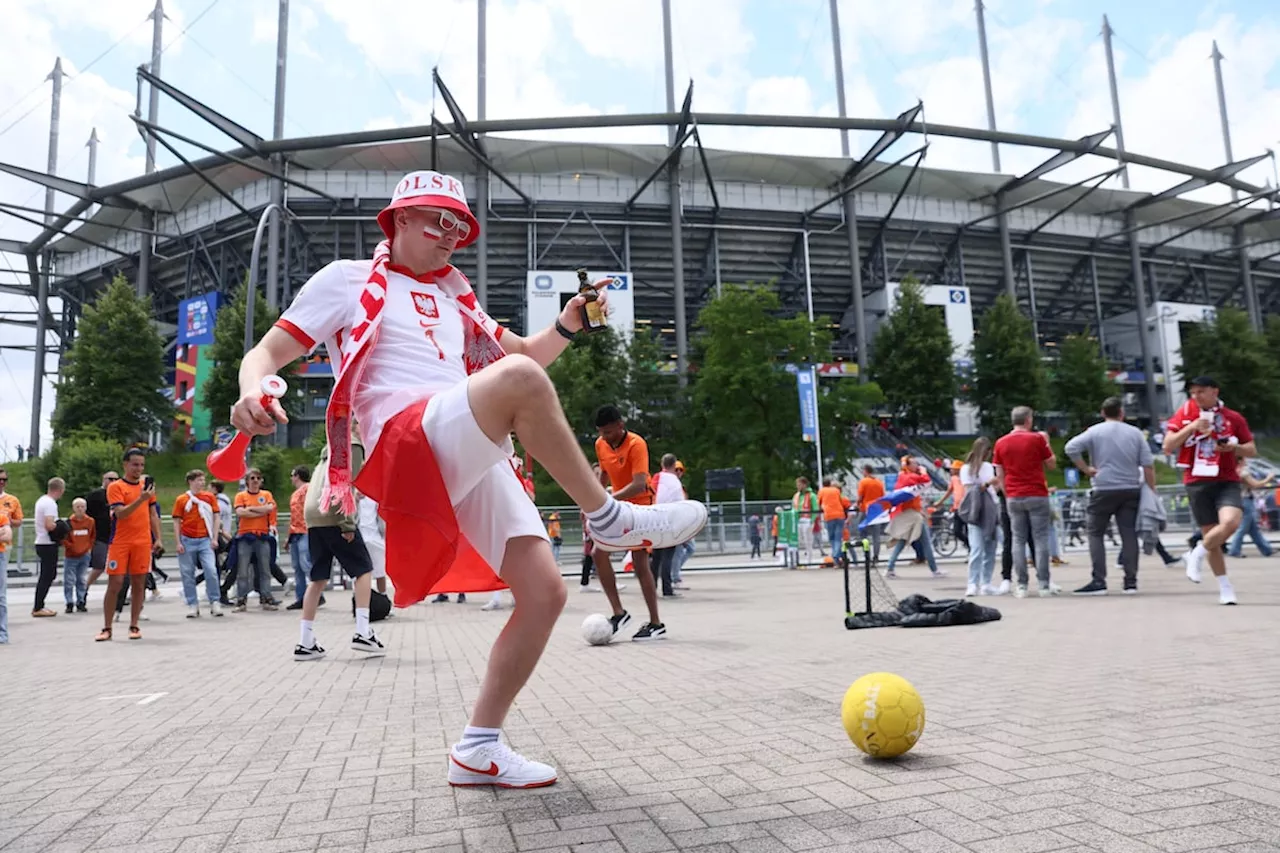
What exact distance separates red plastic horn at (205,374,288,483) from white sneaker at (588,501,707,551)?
1014mm

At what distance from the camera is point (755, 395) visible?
33.1 meters

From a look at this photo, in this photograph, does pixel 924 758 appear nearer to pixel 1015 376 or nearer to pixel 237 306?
pixel 237 306

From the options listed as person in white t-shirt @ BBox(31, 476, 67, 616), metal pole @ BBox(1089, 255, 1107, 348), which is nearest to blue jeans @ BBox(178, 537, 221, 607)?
person in white t-shirt @ BBox(31, 476, 67, 616)

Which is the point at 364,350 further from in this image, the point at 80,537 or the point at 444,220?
the point at 80,537

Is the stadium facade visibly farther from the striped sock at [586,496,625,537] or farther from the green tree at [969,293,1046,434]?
the striped sock at [586,496,625,537]

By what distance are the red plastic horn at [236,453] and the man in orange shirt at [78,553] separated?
36.2 feet

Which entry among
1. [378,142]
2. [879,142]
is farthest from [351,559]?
[879,142]

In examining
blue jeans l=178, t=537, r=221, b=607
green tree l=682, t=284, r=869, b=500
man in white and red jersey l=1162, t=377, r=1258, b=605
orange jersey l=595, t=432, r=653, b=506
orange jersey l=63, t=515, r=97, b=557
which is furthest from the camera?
green tree l=682, t=284, r=869, b=500

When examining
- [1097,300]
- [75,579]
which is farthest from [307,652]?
[1097,300]

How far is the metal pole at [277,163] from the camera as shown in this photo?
Answer: 39.6m

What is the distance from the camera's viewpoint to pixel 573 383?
112 ft

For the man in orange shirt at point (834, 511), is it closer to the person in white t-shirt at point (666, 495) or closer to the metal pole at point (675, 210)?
the person in white t-shirt at point (666, 495)

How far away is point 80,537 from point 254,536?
2.41 meters

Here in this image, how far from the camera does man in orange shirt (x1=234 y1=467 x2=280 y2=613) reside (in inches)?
461
